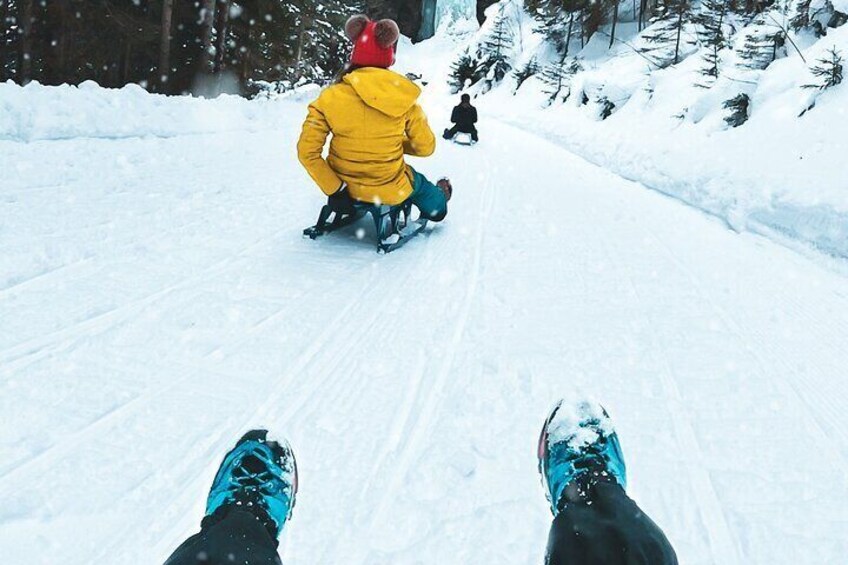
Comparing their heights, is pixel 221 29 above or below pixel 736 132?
below

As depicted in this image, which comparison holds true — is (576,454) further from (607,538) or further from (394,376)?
(394,376)

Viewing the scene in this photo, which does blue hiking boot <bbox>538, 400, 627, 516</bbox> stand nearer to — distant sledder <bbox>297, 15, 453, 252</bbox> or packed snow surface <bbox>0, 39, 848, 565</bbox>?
packed snow surface <bbox>0, 39, 848, 565</bbox>

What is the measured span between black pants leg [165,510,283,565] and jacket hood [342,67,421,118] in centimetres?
306

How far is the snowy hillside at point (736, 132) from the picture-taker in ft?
18.3

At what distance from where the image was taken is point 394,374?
2.60 metres

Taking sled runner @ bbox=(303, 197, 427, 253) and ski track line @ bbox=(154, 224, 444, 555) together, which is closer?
ski track line @ bbox=(154, 224, 444, 555)

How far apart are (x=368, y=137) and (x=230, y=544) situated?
10.8ft

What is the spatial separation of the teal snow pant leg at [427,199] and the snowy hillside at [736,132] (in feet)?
10.1

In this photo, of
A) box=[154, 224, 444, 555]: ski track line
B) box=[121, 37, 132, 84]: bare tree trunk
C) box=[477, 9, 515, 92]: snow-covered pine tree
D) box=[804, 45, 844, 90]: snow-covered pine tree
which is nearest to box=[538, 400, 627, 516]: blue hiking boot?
box=[154, 224, 444, 555]: ski track line

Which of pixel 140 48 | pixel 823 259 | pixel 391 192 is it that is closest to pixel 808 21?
pixel 823 259

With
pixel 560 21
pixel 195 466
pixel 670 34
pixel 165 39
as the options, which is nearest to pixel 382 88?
pixel 195 466

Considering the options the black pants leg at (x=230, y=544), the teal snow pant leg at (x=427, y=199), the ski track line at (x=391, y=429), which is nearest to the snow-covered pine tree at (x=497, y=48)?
the teal snow pant leg at (x=427, y=199)

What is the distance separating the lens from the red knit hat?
3.95 m

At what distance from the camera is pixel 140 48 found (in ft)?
53.9
